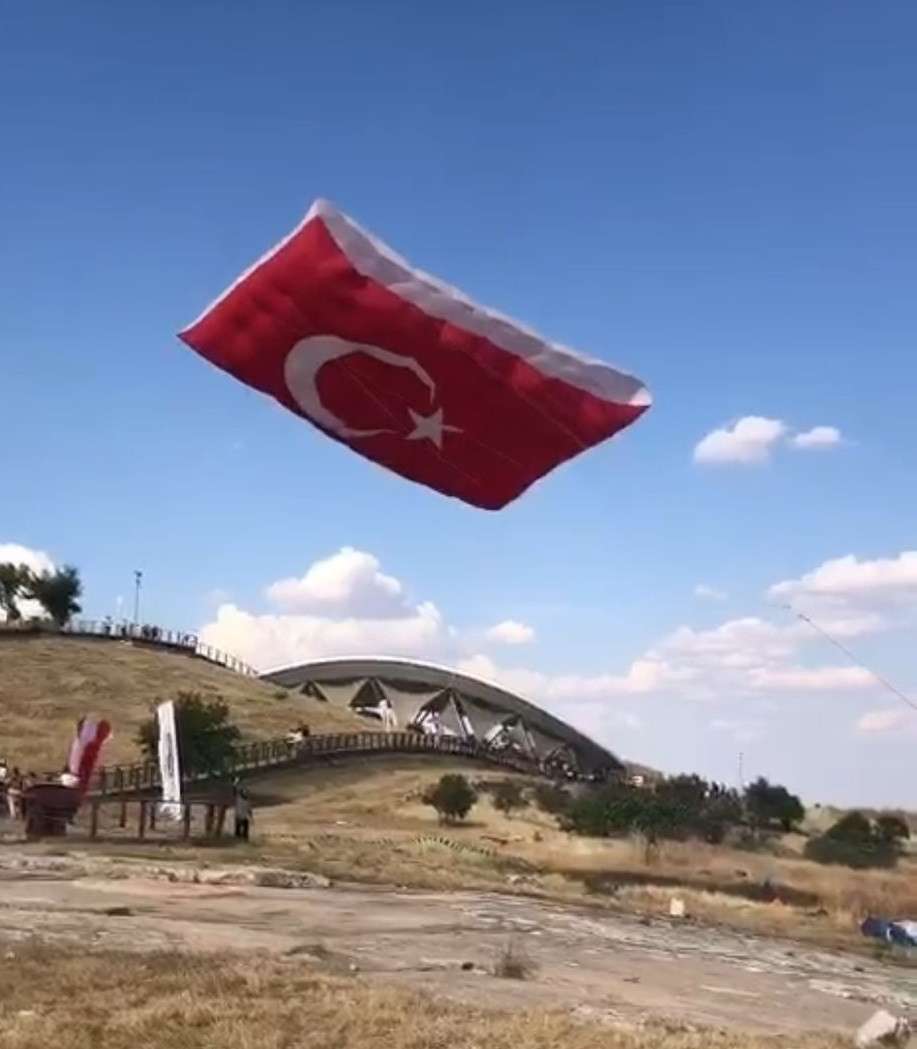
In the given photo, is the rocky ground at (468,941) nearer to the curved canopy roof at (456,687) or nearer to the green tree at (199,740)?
the green tree at (199,740)

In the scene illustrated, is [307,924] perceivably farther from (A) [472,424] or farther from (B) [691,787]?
(B) [691,787]

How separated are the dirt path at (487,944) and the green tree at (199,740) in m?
44.3

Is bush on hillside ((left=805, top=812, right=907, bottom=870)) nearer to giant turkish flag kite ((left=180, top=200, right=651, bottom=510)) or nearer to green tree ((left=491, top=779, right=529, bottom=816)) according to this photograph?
green tree ((left=491, top=779, right=529, bottom=816))

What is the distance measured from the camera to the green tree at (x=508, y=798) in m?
67.3

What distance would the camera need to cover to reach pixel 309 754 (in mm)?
76812

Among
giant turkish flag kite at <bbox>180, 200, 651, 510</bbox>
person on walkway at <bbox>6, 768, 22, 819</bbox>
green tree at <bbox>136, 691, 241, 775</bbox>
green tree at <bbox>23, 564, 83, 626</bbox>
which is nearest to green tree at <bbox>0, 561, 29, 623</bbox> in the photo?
green tree at <bbox>23, 564, 83, 626</bbox>

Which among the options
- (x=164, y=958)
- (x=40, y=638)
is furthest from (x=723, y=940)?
(x=40, y=638)

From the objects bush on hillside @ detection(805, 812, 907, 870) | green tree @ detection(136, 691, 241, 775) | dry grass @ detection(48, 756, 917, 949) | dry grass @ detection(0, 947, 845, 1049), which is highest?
Result: green tree @ detection(136, 691, 241, 775)

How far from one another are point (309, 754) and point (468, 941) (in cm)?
5903

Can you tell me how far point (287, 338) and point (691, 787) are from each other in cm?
7637

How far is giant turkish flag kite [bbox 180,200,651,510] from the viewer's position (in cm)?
1755

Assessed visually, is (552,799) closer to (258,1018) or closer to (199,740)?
(199,740)

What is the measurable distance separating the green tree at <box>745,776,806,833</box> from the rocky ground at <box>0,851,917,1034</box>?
198ft

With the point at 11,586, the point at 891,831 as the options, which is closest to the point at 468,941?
the point at 891,831
